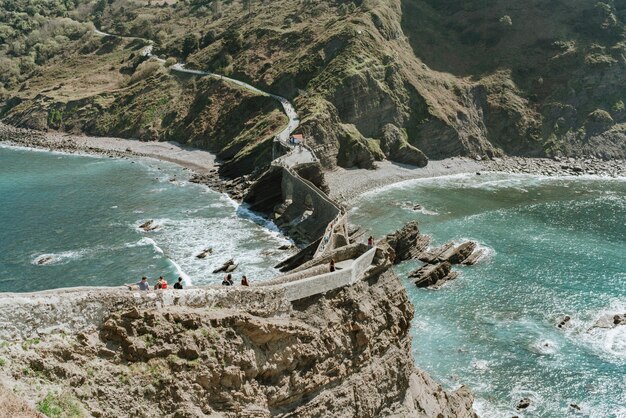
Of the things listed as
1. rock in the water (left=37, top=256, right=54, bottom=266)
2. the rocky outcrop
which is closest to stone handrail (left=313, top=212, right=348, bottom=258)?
rock in the water (left=37, top=256, right=54, bottom=266)

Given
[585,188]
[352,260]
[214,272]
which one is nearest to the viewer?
[352,260]

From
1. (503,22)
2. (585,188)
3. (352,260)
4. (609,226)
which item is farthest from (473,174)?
(352,260)

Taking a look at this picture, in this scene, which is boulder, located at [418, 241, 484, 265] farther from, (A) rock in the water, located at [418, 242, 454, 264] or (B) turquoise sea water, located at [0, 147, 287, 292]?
(B) turquoise sea water, located at [0, 147, 287, 292]

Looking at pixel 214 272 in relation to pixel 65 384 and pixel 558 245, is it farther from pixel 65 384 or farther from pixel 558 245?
pixel 558 245

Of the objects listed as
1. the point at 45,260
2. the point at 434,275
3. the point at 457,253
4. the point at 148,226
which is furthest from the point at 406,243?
the point at 45,260

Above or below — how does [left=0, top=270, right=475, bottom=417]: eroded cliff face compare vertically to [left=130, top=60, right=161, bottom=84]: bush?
below

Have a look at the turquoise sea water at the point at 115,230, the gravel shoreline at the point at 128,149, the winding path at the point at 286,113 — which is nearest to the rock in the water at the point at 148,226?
the turquoise sea water at the point at 115,230

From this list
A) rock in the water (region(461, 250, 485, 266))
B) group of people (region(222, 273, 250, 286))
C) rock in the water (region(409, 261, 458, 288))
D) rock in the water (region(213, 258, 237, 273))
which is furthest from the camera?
rock in the water (region(461, 250, 485, 266))

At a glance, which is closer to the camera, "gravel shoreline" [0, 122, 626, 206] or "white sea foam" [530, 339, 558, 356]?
"white sea foam" [530, 339, 558, 356]
